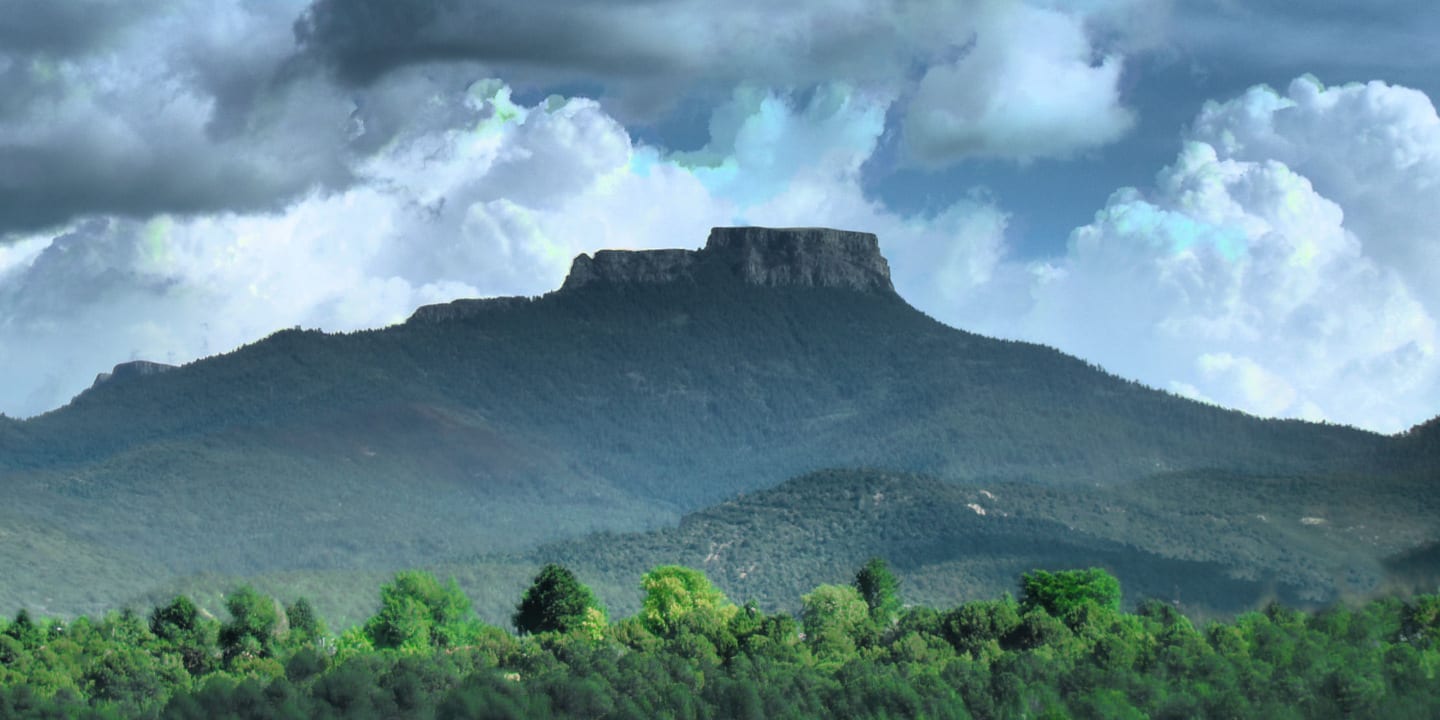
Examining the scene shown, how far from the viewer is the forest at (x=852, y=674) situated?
150m

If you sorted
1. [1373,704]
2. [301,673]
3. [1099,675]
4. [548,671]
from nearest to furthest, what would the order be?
[1373,704] → [1099,675] → [548,671] → [301,673]

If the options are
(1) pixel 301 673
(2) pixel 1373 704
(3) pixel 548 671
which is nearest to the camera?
(2) pixel 1373 704

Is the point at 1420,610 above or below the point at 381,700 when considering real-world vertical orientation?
above

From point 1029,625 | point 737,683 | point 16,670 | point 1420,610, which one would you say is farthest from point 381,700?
point 1420,610

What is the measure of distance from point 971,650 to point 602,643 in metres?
34.0

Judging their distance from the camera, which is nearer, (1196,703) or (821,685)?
(1196,703)

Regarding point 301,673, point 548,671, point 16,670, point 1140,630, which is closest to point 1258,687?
point 1140,630

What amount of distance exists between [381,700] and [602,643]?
3394 centimetres

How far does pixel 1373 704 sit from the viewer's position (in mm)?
143875

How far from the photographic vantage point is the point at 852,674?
16088cm

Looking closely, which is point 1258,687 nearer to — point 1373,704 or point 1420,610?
point 1373,704

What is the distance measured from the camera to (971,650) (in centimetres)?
18225

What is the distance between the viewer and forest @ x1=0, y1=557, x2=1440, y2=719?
150375 mm

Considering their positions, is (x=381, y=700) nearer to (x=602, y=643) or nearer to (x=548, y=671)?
(x=548, y=671)
